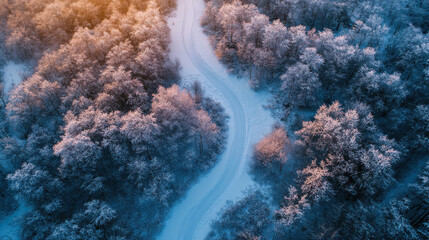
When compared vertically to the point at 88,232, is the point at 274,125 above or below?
above

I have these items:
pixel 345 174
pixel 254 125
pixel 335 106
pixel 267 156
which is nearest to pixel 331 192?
pixel 345 174

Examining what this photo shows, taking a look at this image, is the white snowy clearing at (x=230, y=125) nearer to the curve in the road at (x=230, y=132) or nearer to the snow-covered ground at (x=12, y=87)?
the curve in the road at (x=230, y=132)

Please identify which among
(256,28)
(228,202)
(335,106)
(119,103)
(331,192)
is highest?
(256,28)

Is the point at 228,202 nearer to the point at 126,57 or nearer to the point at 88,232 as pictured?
the point at 88,232

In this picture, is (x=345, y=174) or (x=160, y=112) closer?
(x=345, y=174)

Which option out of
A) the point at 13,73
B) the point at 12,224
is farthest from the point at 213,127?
the point at 13,73

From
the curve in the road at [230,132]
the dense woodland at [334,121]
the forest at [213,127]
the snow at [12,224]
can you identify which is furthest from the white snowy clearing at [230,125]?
the snow at [12,224]

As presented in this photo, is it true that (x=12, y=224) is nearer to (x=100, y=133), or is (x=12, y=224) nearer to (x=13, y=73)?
(x=100, y=133)

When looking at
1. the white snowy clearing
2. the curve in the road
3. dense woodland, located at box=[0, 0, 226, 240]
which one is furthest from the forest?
the white snowy clearing
